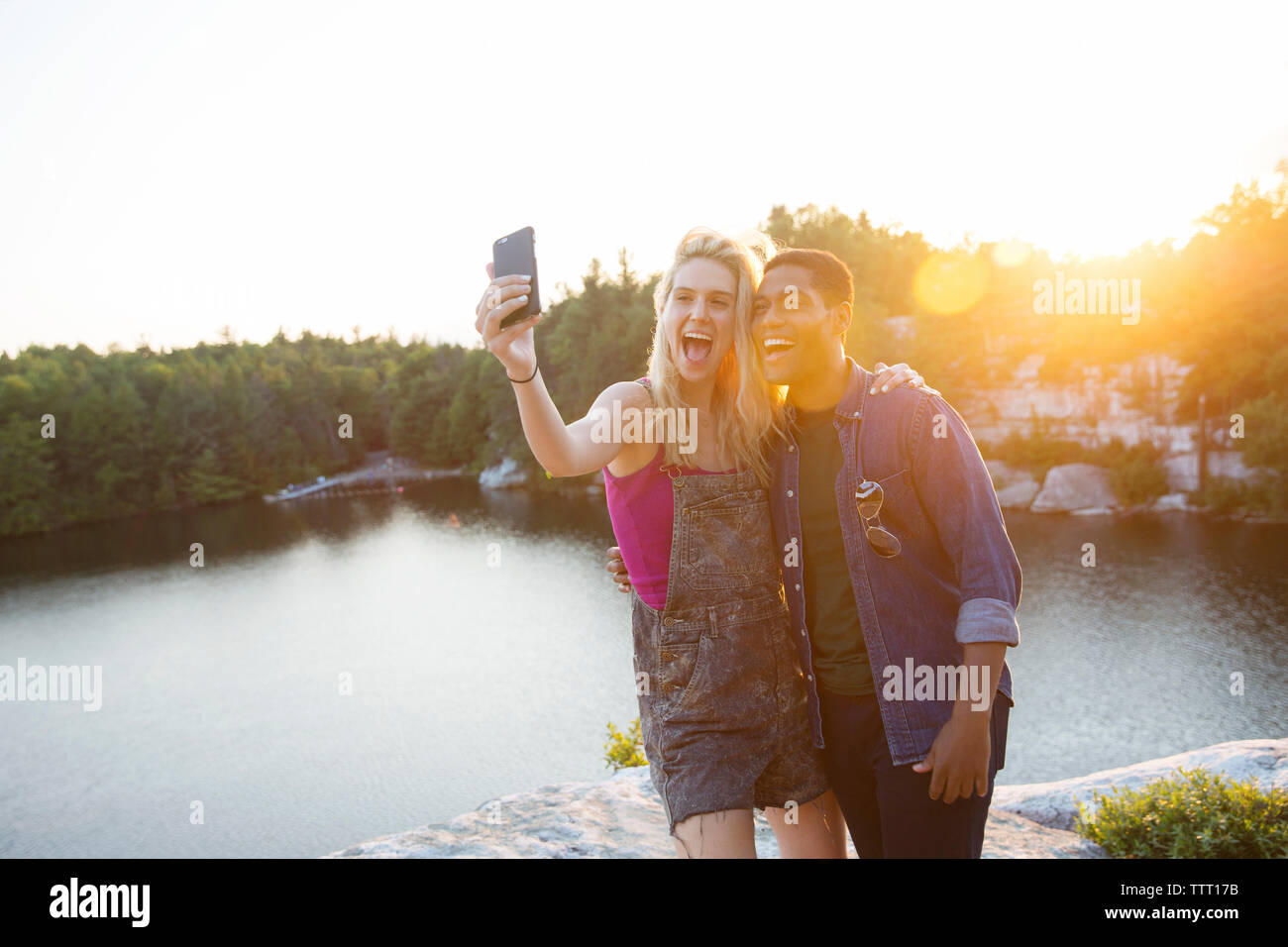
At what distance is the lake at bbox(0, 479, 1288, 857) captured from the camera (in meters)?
14.5

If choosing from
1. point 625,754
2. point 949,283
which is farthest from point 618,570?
point 949,283

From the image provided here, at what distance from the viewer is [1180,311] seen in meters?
32.0

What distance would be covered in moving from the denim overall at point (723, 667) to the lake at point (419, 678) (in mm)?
11686

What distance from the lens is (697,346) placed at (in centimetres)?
271

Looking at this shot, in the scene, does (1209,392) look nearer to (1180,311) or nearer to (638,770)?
(1180,311)

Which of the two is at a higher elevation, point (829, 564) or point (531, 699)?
point (829, 564)

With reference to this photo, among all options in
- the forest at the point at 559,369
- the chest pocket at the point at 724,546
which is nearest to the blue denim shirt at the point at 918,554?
the chest pocket at the point at 724,546

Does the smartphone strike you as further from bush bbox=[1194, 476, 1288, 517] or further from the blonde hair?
bush bbox=[1194, 476, 1288, 517]

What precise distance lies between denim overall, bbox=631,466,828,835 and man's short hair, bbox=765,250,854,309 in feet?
1.99

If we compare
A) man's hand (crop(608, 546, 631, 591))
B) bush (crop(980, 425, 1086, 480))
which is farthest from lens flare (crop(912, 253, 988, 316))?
man's hand (crop(608, 546, 631, 591))

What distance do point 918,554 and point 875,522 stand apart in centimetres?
15
